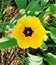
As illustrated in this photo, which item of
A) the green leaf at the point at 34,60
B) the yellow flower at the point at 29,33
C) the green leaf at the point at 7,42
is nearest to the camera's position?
the yellow flower at the point at 29,33

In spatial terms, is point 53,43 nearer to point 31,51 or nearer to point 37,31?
point 31,51

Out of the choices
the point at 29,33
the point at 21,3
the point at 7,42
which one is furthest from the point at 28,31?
the point at 21,3

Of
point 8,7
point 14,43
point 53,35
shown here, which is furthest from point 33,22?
point 8,7

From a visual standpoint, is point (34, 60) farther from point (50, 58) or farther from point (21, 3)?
point (21, 3)

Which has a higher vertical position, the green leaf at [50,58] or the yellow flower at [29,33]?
the yellow flower at [29,33]

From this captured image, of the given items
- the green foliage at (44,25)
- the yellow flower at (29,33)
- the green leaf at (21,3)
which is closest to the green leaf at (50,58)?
the green foliage at (44,25)

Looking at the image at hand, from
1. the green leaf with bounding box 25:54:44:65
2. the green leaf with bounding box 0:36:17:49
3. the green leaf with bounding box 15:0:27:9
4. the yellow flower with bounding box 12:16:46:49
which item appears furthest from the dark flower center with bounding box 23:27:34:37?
the green leaf with bounding box 15:0:27:9

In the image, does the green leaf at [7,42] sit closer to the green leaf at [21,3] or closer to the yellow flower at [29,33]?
the yellow flower at [29,33]

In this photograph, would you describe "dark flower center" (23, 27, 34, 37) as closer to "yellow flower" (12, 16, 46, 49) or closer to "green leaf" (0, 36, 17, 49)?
"yellow flower" (12, 16, 46, 49)
